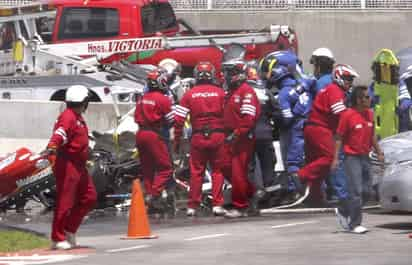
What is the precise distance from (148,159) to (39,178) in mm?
1420

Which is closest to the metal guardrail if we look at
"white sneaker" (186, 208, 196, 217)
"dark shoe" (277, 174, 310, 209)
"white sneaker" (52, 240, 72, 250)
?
"dark shoe" (277, 174, 310, 209)

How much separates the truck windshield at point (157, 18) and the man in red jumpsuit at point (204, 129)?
406 inches

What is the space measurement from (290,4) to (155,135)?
1783 cm

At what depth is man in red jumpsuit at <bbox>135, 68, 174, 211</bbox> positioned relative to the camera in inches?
775

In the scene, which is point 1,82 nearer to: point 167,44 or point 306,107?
point 167,44

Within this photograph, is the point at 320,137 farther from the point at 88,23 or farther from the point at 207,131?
the point at 88,23

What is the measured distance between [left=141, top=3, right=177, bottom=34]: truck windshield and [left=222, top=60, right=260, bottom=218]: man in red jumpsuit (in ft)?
34.4

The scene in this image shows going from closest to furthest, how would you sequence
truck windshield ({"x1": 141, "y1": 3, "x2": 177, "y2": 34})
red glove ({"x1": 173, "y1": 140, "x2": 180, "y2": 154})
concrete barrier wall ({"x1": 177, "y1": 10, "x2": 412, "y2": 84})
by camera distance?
red glove ({"x1": 173, "y1": 140, "x2": 180, "y2": 154}), truck windshield ({"x1": 141, "y1": 3, "x2": 177, "y2": 34}), concrete barrier wall ({"x1": 177, "y1": 10, "x2": 412, "y2": 84})

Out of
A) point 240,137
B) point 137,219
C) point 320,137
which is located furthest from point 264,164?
point 137,219

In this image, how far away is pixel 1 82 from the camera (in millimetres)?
27828

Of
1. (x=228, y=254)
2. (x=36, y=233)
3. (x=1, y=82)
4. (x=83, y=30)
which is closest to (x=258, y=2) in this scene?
(x=83, y=30)

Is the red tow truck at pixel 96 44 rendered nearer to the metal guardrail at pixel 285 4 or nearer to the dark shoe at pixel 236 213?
the metal guardrail at pixel 285 4

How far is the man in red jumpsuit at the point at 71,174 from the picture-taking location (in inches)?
624

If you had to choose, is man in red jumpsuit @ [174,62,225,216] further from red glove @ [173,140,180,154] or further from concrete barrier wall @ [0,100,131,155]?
concrete barrier wall @ [0,100,131,155]
